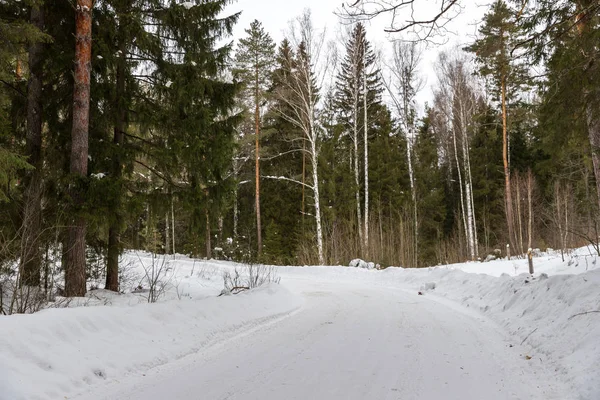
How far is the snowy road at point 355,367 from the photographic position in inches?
136

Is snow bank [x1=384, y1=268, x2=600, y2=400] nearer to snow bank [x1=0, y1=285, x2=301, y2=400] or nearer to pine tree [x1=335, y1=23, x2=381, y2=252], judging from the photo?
snow bank [x1=0, y1=285, x2=301, y2=400]

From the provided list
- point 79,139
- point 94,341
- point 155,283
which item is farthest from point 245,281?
point 94,341

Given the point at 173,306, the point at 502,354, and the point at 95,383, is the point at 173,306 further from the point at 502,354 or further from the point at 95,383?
the point at 502,354

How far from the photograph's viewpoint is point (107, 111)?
8570mm

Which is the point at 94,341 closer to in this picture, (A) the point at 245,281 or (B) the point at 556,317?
(B) the point at 556,317

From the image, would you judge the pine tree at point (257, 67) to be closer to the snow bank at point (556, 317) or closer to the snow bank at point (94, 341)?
the snow bank at point (556, 317)

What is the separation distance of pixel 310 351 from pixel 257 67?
22.6 metres

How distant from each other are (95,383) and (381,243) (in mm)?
17223

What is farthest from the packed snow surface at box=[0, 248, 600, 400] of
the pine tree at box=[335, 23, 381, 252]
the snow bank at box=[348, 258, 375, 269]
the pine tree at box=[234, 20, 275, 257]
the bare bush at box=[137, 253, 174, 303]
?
the pine tree at box=[234, 20, 275, 257]

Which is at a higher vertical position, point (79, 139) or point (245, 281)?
point (79, 139)

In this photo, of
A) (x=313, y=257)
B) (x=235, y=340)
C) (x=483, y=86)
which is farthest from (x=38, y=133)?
(x=483, y=86)

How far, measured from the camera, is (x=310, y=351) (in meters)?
4.77

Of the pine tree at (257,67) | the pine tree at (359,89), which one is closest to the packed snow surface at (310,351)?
the pine tree at (359,89)

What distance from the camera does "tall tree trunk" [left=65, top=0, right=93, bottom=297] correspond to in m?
7.04
